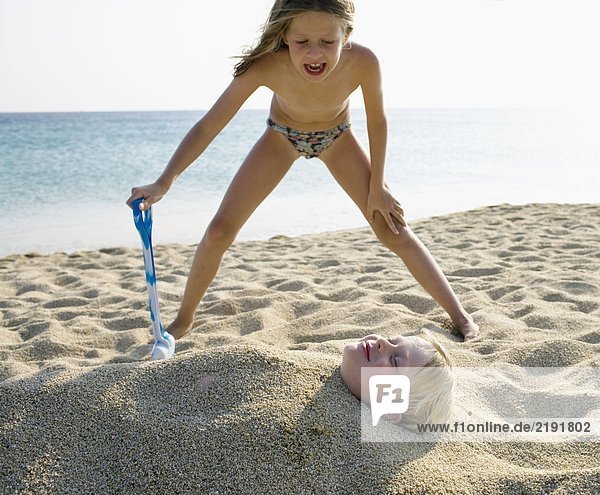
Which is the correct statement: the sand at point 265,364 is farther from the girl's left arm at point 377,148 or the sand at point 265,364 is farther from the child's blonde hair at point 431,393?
the girl's left arm at point 377,148

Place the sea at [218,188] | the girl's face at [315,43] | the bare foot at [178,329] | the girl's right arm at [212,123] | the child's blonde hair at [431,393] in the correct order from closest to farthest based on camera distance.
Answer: the child's blonde hair at [431,393], the girl's face at [315,43], the girl's right arm at [212,123], the bare foot at [178,329], the sea at [218,188]

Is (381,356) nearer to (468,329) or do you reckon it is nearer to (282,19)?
(468,329)

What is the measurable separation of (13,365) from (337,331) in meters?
1.54

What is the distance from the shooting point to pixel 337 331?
125 inches

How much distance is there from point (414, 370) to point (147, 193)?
51.0 inches

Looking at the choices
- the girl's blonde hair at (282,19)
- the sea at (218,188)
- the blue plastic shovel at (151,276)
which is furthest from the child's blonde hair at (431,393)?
the sea at (218,188)

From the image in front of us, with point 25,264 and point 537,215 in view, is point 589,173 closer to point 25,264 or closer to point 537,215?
point 537,215

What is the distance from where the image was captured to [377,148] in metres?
3.00

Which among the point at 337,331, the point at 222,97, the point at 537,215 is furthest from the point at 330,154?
the point at 537,215

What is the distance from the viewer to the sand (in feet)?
5.94

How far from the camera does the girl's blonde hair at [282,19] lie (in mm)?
2568

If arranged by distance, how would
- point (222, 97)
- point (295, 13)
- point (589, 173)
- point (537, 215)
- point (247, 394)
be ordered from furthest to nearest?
point (589, 173)
point (537, 215)
point (222, 97)
point (295, 13)
point (247, 394)

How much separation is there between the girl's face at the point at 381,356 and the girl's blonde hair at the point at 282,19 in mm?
1357

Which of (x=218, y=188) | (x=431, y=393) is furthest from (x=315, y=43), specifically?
(x=218, y=188)
